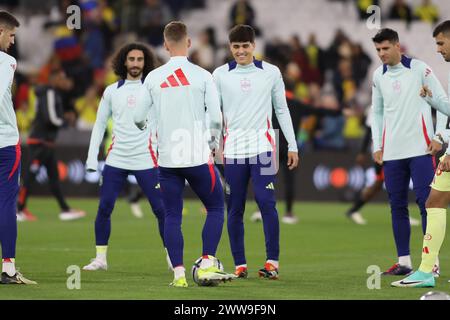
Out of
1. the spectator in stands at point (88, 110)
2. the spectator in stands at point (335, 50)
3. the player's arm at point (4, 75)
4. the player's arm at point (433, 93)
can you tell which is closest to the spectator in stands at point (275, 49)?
the spectator in stands at point (335, 50)

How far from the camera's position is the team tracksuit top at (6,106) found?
1049cm

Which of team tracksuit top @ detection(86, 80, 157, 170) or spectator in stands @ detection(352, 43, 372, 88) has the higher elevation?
spectator in stands @ detection(352, 43, 372, 88)

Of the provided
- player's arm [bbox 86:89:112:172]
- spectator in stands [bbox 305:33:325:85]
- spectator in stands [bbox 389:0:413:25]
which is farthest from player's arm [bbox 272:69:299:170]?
spectator in stands [bbox 389:0:413:25]

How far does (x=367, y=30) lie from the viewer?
2953 centimetres

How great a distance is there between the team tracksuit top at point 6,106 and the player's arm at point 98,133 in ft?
5.37

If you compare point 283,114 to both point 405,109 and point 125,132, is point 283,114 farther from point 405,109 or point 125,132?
point 125,132

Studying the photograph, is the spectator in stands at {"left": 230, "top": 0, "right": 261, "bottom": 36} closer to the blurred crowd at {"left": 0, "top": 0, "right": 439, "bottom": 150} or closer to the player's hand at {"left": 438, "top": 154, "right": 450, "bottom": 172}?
the blurred crowd at {"left": 0, "top": 0, "right": 439, "bottom": 150}

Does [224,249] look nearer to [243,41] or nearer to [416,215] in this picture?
[243,41]

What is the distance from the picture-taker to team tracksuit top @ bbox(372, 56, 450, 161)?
11.8 metres

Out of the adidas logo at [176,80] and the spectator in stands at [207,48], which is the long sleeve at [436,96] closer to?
the adidas logo at [176,80]

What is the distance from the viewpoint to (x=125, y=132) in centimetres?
1287

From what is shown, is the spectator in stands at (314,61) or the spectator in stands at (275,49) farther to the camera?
the spectator in stands at (314,61)

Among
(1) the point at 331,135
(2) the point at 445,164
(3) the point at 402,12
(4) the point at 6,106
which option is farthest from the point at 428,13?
(4) the point at 6,106

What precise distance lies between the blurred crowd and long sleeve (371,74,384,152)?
42.5 ft
